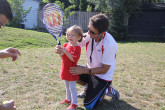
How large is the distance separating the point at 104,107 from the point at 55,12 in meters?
1.96

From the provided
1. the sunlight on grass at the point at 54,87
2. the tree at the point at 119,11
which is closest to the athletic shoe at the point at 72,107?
the sunlight on grass at the point at 54,87

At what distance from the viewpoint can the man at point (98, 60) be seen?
10.2 ft

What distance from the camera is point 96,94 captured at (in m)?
3.17

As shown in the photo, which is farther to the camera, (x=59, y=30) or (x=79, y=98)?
(x=79, y=98)

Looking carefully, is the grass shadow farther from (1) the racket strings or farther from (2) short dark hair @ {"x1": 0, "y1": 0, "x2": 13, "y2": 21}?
(2) short dark hair @ {"x1": 0, "y1": 0, "x2": 13, "y2": 21}

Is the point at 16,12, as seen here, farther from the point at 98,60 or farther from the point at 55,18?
the point at 98,60

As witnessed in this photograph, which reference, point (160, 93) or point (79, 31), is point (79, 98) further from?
point (160, 93)

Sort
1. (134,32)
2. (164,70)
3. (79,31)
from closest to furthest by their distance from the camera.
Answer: (79,31) → (164,70) → (134,32)

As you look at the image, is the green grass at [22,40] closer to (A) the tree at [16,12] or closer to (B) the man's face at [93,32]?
(A) the tree at [16,12]

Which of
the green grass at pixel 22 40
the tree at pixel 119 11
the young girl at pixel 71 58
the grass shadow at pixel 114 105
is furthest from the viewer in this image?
the tree at pixel 119 11

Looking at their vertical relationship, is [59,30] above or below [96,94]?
above

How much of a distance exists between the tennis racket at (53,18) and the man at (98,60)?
1.79 ft

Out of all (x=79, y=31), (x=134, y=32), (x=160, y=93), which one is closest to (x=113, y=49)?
(x=79, y=31)

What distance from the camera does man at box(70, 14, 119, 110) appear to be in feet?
10.2
